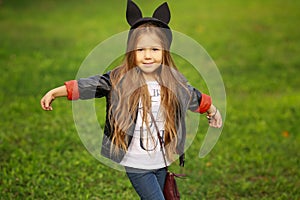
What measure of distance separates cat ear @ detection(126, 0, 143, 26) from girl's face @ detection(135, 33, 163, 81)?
0.11 m

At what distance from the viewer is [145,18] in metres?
3.12

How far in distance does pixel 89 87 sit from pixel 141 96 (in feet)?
1.03

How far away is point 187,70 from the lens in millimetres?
8484

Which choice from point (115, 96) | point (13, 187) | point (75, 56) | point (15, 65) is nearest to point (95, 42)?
point (75, 56)

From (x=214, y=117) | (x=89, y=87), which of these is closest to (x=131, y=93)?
(x=89, y=87)

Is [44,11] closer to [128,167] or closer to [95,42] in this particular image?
[95,42]

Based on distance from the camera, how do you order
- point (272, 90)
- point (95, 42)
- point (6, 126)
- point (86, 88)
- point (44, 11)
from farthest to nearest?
point (44, 11) → point (95, 42) → point (272, 90) → point (6, 126) → point (86, 88)

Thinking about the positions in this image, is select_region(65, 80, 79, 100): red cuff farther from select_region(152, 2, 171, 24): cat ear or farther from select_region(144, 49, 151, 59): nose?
select_region(152, 2, 171, 24): cat ear

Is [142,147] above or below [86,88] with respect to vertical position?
below

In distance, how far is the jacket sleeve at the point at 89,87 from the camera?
3.14 meters

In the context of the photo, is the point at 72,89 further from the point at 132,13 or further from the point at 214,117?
the point at 214,117

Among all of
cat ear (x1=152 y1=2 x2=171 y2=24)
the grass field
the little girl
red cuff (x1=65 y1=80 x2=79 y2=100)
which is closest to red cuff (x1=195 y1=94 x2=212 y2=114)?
the little girl

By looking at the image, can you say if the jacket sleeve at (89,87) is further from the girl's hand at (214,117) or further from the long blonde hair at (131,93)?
the girl's hand at (214,117)

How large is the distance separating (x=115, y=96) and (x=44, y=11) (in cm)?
1013
